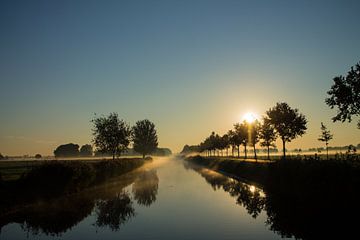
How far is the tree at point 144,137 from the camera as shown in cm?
13400

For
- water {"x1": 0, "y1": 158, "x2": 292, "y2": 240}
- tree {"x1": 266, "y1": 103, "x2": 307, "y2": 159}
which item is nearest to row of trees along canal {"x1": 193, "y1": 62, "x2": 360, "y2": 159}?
tree {"x1": 266, "y1": 103, "x2": 307, "y2": 159}

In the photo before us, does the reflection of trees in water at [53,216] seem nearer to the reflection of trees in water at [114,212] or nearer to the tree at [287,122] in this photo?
the reflection of trees in water at [114,212]

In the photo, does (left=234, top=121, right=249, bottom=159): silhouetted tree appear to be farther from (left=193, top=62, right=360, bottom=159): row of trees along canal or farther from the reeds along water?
the reeds along water

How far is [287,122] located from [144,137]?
78526 millimetres

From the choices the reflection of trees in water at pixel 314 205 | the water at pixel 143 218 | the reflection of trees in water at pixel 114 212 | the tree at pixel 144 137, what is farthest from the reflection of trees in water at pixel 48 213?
the tree at pixel 144 137

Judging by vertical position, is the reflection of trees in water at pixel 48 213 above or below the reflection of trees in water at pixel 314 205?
below

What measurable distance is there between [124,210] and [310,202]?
53.9 feet

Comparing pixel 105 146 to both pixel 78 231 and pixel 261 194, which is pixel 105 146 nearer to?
pixel 261 194

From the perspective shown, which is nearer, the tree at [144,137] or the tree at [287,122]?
the tree at [287,122]

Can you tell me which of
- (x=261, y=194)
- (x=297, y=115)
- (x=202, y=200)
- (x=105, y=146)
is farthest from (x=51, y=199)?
(x=297, y=115)

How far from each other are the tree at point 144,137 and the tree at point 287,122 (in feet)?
247

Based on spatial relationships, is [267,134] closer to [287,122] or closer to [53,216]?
[287,122]

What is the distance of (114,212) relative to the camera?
26.6 m

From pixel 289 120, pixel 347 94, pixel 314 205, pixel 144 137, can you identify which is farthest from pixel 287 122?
pixel 144 137
